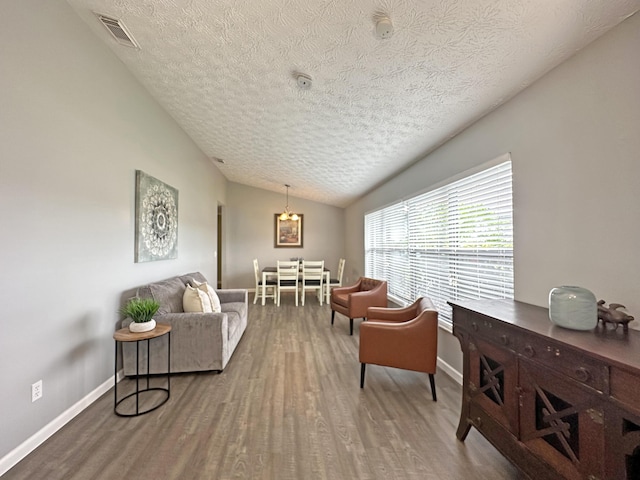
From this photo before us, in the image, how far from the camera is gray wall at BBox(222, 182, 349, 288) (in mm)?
7602

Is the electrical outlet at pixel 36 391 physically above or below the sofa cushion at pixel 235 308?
below

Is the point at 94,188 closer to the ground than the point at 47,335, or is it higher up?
higher up

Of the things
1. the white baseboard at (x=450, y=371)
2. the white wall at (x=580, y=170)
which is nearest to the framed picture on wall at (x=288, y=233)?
the white baseboard at (x=450, y=371)

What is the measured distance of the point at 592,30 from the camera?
1373 mm

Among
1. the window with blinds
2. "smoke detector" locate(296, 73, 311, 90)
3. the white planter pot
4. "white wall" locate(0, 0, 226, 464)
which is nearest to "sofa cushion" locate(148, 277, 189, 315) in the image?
"white wall" locate(0, 0, 226, 464)

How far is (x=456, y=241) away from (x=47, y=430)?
11.6ft

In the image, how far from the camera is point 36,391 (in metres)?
1.78

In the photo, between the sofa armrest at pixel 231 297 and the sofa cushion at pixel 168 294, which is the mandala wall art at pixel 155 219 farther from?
the sofa armrest at pixel 231 297

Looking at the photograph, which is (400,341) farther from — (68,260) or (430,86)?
(68,260)

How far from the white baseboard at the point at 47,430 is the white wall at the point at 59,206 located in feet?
0.13

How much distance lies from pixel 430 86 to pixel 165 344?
3.23m

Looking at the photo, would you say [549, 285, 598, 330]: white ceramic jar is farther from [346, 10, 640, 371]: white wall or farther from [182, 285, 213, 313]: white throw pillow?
[182, 285, 213, 313]: white throw pillow

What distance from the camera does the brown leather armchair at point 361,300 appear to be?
405cm

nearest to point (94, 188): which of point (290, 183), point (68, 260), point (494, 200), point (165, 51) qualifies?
point (68, 260)
